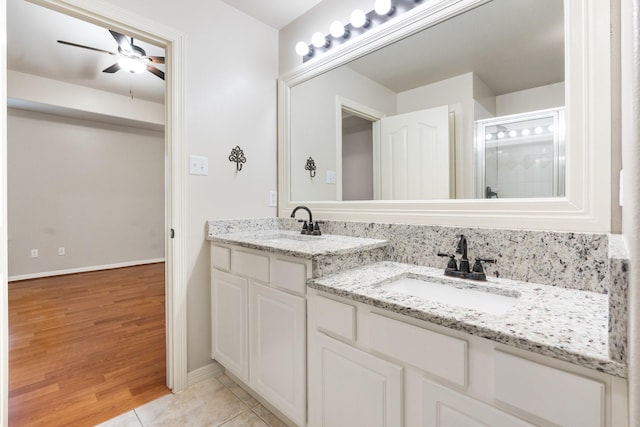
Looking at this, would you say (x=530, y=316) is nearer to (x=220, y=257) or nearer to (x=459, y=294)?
(x=459, y=294)

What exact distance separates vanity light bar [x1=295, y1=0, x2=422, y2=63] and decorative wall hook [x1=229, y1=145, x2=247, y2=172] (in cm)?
78

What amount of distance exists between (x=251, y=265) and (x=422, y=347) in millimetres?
947

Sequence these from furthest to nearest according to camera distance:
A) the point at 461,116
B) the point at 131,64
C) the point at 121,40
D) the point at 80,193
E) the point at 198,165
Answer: the point at 80,193
the point at 131,64
the point at 121,40
the point at 198,165
the point at 461,116

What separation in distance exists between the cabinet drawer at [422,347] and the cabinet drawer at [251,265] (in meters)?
0.65

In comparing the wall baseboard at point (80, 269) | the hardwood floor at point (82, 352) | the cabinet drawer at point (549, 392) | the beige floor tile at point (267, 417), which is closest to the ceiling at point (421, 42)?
the cabinet drawer at point (549, 392)

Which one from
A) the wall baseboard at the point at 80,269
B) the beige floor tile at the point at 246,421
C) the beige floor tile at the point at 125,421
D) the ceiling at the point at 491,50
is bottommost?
the beige floor tile at the point at 246,421

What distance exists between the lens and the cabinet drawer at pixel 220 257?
67.7 inches

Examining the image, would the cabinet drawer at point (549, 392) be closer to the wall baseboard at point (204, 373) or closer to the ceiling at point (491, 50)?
the ceiling at point (491, 50)

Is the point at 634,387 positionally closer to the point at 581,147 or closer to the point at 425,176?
the point at 581,147

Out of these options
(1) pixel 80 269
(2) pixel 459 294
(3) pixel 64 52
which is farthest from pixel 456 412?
(1) pixel 80 269

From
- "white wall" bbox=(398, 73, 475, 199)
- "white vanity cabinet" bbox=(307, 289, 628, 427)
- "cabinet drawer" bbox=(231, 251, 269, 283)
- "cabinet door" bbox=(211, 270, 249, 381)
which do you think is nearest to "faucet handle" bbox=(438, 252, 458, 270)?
"white wall" bbox=(398, 73, 475, 199)

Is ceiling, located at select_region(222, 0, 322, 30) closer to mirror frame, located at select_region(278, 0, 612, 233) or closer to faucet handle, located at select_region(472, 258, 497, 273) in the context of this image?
mirror frame, located at select_region(278, 0, 612, 233)

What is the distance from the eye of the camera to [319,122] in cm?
209

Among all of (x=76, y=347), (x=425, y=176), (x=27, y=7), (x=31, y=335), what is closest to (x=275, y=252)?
(x=425, y=176)
